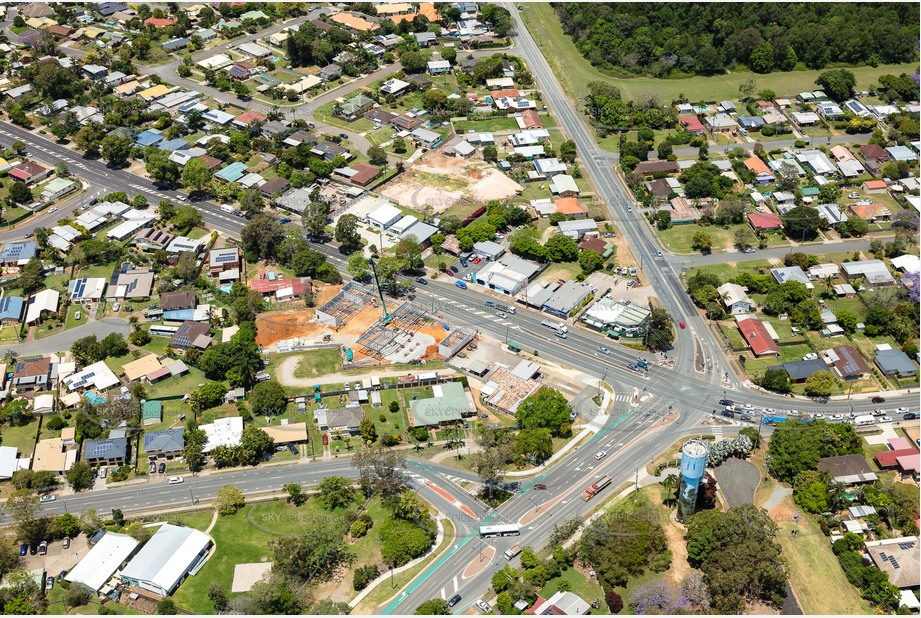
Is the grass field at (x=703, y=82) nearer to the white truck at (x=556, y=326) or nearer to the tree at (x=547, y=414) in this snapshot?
the white truck at (x=556, y=326)

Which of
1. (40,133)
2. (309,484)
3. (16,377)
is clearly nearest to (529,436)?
(309,484)

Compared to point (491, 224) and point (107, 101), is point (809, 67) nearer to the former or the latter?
point (491, 224)

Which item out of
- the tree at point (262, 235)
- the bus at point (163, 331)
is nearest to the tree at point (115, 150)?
the tree at point (262, 235)

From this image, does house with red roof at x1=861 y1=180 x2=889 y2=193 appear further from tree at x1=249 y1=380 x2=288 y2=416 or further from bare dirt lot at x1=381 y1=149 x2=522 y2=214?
tree at x1=249 y1=380 x2=288 y2=416

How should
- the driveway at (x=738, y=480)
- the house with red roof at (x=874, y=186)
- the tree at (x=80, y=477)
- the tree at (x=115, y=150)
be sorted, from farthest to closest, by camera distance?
the tree at (x=115, y=150) < the house with red roof at (x=874, y=186) < the tree at (x=80, y=477) < the driveway at (x=738, y=480)

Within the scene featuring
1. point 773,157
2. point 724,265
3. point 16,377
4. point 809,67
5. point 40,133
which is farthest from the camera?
point 809,67

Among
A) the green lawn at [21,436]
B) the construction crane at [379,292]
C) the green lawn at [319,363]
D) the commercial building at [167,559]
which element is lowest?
the green lawn at [21,436]
